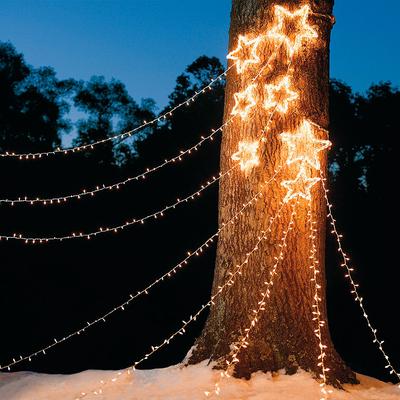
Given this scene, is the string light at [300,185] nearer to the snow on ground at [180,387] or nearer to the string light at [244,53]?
the string light at [244,53]

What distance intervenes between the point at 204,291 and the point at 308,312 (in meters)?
8.33

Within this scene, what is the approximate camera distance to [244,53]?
11.4ft

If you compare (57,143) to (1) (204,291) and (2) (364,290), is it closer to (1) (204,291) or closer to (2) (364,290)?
(1) (204,291)

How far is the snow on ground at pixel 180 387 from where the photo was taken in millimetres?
3039

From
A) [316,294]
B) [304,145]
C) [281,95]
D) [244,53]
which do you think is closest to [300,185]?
[304,145]

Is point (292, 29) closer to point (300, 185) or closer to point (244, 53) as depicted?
point (244, 53)

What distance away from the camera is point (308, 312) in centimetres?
330

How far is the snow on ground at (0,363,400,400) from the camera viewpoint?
3039 millimetres

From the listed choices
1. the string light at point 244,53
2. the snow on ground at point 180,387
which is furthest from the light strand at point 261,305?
the string light at point 244,53

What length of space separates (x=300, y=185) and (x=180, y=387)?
4.97 feet

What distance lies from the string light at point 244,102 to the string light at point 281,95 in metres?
0.12

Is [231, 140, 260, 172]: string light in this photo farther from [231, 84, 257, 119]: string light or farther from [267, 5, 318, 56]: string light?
[267, 5, 318, 56]: string light

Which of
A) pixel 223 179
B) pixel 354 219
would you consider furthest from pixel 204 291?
pixel 223 179

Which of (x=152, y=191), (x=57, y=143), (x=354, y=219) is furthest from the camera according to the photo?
(x=57, y=143)
